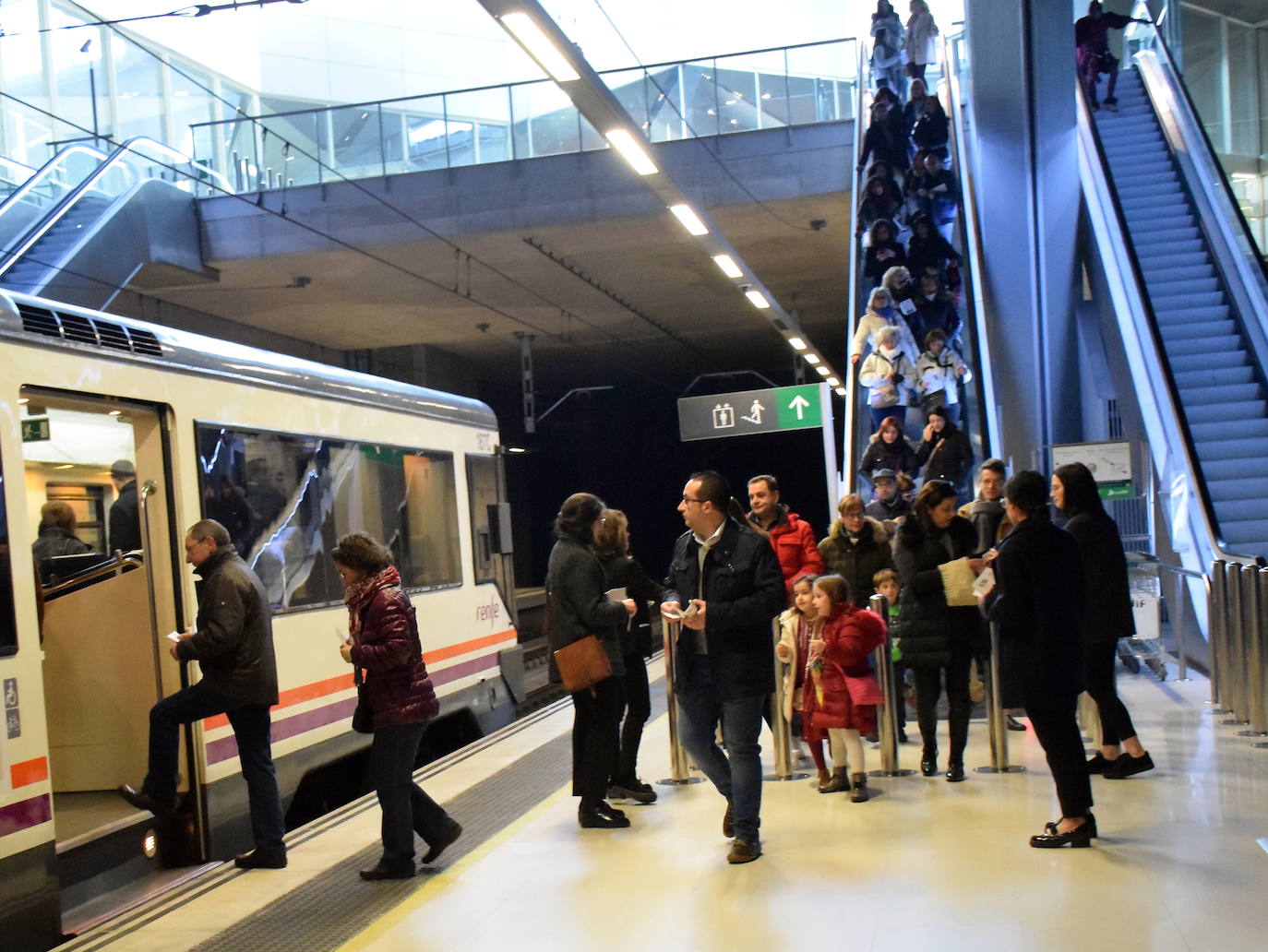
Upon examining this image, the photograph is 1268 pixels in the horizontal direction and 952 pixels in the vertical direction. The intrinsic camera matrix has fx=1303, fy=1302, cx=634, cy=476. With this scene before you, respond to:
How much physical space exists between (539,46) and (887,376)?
6.81 metres

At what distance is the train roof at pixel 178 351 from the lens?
205 inches

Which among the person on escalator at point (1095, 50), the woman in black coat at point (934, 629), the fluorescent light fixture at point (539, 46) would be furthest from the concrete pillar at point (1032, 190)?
the fluorescent light fixture at point (539, 46)

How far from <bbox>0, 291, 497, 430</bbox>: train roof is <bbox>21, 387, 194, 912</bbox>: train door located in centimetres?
28

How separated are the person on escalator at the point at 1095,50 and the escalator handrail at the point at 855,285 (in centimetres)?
278

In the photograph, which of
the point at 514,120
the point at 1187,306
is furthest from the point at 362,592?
the point at 514,120

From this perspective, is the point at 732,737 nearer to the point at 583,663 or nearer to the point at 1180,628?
the point at 583,663

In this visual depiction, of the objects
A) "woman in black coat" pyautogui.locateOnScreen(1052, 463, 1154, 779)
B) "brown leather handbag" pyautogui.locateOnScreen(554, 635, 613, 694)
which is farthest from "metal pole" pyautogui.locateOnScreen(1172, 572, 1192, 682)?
"brown leather handbag" pyautogui.locateOnScreen(554, 635, 613, 694)

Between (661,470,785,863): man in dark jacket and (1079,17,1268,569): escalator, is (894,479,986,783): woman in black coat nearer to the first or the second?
(661,470,785,863): man in dark jacket

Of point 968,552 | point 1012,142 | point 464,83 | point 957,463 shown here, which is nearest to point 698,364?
point 464,83

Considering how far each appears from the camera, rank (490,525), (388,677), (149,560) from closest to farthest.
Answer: (388,677), (149,560), (490,525)

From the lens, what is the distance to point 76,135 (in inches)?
686

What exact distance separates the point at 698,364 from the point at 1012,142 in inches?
700

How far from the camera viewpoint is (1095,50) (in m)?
17.3

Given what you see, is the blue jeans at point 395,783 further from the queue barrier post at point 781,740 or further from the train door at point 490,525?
the train door at point 490,525
